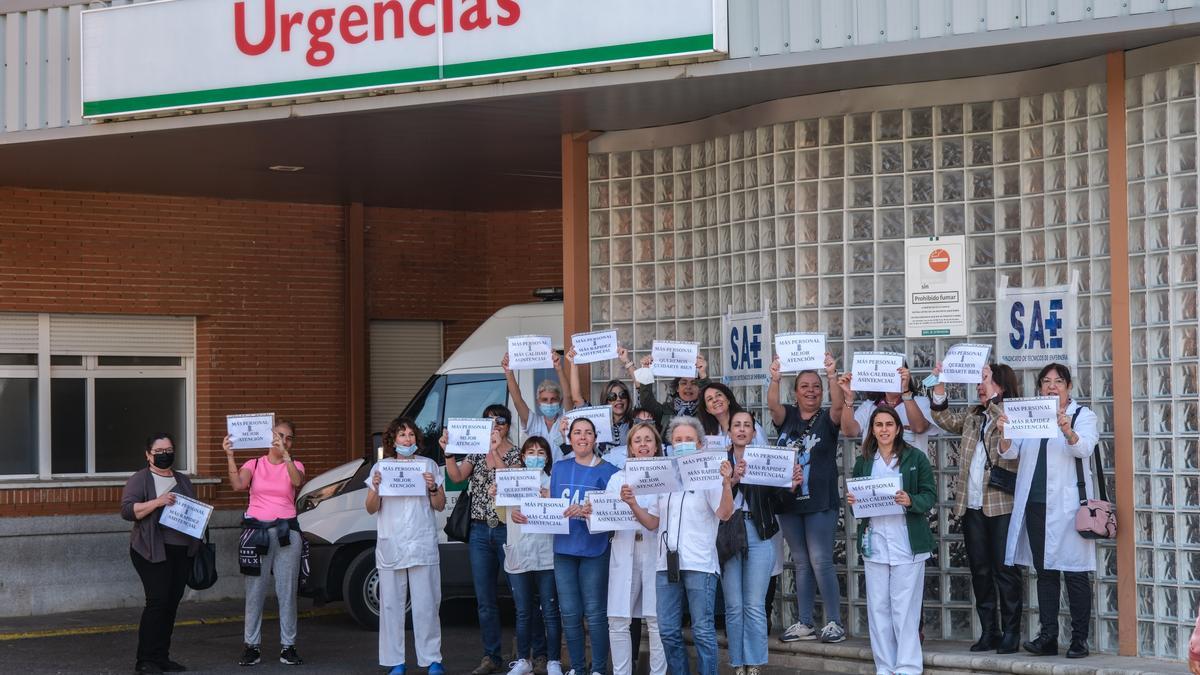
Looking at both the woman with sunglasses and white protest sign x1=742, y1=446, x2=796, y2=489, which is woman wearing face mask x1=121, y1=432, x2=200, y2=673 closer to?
the woman with sunglasses

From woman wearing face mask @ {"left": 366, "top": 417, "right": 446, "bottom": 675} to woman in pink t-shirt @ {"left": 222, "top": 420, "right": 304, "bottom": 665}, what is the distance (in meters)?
1.11

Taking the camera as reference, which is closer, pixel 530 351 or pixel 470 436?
pixel 470 436

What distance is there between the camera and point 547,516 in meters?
9.93

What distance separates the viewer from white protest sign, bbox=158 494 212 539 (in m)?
11.1

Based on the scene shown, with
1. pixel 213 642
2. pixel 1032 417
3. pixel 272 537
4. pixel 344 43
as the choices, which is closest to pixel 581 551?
pixel 272 537

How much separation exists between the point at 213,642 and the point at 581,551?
4654mm

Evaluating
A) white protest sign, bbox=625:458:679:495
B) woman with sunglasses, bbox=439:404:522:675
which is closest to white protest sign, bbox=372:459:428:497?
woman with sunglasses, bbox=439:404:522:675

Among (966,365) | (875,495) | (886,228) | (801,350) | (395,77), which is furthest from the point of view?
(395,77)

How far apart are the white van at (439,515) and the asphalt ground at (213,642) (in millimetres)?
420

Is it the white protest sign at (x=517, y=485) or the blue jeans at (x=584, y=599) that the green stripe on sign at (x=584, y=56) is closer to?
the white protest sign at (x=517, y=485)

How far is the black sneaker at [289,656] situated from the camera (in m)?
11.9

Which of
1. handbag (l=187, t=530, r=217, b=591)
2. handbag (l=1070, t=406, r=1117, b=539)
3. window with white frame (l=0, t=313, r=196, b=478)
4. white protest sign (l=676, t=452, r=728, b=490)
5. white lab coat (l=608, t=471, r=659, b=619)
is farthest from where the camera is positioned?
window with white frame (l=0, t=313, r=196, b=478)

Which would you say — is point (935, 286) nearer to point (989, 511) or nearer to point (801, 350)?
point (801, 350)

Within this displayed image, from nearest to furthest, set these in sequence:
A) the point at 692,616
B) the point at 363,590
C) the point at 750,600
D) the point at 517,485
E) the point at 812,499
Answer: the point at 692,616, the point at 750,600, the point at 517,485, the point at 812,499, the point at 363,590
